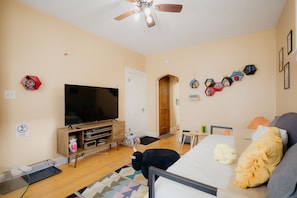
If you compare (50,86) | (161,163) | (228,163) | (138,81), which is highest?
(138,81)

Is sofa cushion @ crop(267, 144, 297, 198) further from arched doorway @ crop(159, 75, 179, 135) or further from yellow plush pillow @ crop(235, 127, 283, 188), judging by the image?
arched doorway @ crop(159, 75, 179, 135)

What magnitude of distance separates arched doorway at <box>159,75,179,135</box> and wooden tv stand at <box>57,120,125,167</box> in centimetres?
195

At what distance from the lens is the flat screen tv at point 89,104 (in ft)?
8.62

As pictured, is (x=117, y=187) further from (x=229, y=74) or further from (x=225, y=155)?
(x=229, y=74)

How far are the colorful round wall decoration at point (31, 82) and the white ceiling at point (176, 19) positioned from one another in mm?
1140

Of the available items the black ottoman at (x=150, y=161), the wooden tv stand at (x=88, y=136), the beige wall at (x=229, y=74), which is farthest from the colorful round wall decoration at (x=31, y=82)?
the beige wall at (x=229, y=74)

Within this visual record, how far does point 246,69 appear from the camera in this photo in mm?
3305

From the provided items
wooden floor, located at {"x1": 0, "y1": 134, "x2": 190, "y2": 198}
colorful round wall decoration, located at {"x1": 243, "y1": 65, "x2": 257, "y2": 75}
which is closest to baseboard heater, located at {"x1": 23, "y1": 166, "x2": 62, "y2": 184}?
wooden floor, located at {"x1": 0, "y1": 134, "x2": 190, "y2": 198}

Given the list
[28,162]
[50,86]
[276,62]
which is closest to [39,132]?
[28,162]

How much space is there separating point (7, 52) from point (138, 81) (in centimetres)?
302

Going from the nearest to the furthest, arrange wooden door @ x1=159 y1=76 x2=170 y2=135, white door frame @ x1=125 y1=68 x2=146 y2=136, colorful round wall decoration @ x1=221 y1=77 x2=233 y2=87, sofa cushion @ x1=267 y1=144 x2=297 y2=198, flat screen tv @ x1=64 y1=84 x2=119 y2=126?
sofa cushion @ x1=267 y1=144 x2=297 y2=198 → flat screen tv @ x1=64 y1=84 x2=119 y2=126 → colorful round wall decoration @ x1=221 y1=77 x2=233 y2=87 → white door frame @ x1=125 y1=68 x2=146 y2=136 → wooden door @ x1=159 y1=76 x2=170 y2=135

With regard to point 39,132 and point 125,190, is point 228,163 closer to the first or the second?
point 125,190

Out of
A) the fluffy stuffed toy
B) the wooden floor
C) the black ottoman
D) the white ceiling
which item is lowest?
the wooden floor

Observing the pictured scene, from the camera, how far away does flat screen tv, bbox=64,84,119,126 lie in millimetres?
2627
